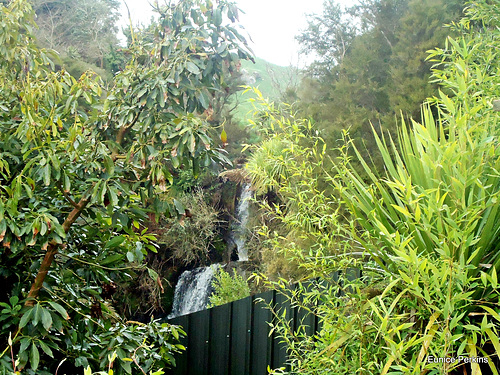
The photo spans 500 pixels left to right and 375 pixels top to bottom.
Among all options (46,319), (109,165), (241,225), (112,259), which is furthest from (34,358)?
(241,225)

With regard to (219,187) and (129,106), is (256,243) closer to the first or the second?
(219,187)

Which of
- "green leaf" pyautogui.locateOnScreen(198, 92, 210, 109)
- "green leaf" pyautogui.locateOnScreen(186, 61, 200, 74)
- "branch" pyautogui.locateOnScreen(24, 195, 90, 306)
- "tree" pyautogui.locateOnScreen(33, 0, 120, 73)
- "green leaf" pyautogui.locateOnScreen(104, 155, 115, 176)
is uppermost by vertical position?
"tree" pyautogui.locateOnScreen(33, 0, 120, 73)

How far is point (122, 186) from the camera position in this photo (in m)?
1.98

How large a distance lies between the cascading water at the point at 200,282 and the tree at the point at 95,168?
7.04 m

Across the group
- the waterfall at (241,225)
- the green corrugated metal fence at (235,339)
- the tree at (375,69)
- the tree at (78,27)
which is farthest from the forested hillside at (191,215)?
the tree at (78,27)

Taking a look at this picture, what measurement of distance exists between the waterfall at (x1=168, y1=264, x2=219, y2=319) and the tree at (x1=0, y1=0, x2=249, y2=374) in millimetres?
7406

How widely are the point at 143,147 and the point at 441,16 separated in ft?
22.7

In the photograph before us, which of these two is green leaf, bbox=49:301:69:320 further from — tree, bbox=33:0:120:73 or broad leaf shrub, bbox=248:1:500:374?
tree, bbox=33:0:120:73

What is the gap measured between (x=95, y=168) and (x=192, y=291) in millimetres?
8509

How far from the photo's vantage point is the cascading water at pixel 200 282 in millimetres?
9867

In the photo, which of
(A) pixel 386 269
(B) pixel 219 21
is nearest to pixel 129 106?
(B) pixel 219 21

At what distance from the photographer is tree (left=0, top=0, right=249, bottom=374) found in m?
1.92

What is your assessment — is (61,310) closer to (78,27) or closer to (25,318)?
(25,318)

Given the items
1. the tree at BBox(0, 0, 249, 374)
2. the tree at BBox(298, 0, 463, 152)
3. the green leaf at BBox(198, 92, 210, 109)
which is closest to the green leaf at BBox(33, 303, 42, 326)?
the tree at BBox(0, 0, 249, 374)
